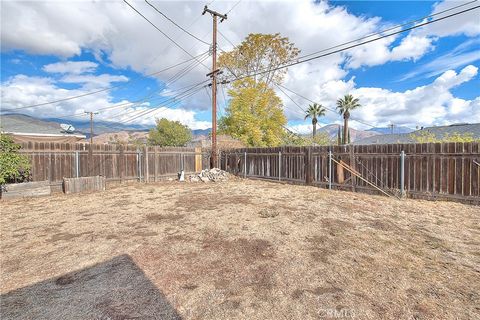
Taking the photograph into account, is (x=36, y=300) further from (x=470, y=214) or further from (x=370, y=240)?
(x=470, y=214)

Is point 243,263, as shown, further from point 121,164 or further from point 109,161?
point 121,164

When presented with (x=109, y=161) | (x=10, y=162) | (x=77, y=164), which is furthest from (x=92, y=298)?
(x=109, y=161)

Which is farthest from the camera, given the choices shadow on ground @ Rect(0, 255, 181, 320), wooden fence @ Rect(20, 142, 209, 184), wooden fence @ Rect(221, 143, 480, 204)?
wooden fence @ Rect(20, 142, 209, 184)

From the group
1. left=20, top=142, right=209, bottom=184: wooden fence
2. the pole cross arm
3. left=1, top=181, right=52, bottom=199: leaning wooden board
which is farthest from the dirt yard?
the pole cross arm

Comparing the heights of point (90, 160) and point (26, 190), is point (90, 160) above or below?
above

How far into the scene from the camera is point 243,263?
3703 millimetres

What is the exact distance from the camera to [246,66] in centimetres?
2411

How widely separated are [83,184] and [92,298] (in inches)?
351

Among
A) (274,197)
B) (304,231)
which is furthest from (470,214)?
(274,197)

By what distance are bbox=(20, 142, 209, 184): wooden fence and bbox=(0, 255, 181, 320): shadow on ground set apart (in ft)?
27.7

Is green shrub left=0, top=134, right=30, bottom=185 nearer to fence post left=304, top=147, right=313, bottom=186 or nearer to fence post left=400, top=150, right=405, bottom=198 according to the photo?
fence post left=304, top=147, right=313, bottom=186

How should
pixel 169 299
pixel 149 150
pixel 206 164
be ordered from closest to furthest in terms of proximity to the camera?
1. pixel 169 299
2. pixel 149 150
3. pixel 206 164

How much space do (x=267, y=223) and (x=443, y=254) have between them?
311cm

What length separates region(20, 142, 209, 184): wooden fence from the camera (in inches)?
387
